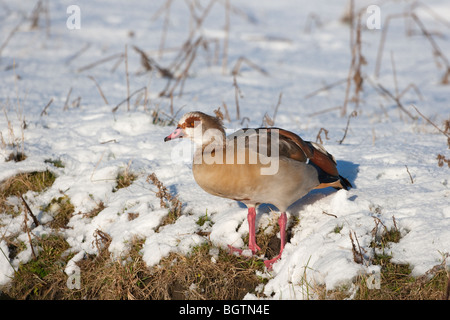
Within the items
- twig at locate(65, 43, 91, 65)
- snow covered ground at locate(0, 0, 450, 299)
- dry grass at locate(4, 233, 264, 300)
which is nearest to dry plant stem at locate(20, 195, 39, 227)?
snow covered ground at locate(0, 0, 450, 299)

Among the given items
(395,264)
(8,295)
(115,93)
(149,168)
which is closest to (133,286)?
(8,295)

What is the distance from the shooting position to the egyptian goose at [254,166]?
332 cm

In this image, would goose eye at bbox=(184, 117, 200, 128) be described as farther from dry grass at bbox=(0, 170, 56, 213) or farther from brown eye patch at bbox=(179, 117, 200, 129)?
dry grass at bbox=(0, 170, 56, 213)

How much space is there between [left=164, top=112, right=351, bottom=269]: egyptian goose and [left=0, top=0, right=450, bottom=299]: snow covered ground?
318mm

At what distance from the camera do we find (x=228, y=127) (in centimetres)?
570

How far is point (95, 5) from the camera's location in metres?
11.8

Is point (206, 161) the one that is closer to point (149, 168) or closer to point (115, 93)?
point (149, 168)

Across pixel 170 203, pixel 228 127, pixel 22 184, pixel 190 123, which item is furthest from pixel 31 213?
pixel 228 127

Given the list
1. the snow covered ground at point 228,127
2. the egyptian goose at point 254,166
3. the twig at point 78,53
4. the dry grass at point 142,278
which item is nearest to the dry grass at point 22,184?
the snow covered ground at point 228,127

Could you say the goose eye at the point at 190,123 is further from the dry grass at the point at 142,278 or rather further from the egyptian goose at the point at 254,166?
the dry grass at the point at 142,278

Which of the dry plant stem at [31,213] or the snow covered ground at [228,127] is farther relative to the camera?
the dry plant stem at [31,213]

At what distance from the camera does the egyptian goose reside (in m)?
3.32

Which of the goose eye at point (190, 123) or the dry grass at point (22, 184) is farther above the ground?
the goose eye at point (190, 123)

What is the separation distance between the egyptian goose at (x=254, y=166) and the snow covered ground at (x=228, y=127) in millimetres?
318
